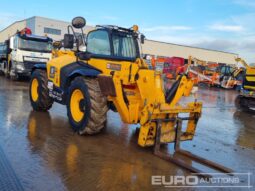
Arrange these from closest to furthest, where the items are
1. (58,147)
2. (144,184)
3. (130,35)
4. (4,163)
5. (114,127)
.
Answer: (144,184) < (4,163) < (58,147) < (130,35) < (114,127)

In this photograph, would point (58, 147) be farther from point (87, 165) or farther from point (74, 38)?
point (74, 38)

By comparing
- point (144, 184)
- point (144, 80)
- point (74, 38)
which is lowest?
point (144, 184)

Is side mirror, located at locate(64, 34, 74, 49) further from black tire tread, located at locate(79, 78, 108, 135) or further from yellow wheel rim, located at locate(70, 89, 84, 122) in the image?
black tire tread, located at locate(79, 78, 108, 135)

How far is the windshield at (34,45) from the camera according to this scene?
51.7ft

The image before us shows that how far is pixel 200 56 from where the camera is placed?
62094 millimetres

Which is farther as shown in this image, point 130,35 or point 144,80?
point 130,35

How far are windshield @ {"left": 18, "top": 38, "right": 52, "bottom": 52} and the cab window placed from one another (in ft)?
32.1

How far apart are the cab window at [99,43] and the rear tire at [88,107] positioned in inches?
28.9

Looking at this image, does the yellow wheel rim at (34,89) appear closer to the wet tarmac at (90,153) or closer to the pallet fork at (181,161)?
the wet tarmac at (90,153)

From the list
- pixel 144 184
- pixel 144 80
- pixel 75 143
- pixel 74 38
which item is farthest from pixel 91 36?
pixel 144 184

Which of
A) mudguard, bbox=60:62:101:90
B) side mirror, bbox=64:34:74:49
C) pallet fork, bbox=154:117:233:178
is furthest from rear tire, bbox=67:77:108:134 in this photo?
pallet fork, bbox=154:117:233:178

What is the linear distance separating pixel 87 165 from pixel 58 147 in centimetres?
101

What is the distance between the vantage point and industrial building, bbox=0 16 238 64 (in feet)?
141

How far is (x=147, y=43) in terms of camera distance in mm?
55531
